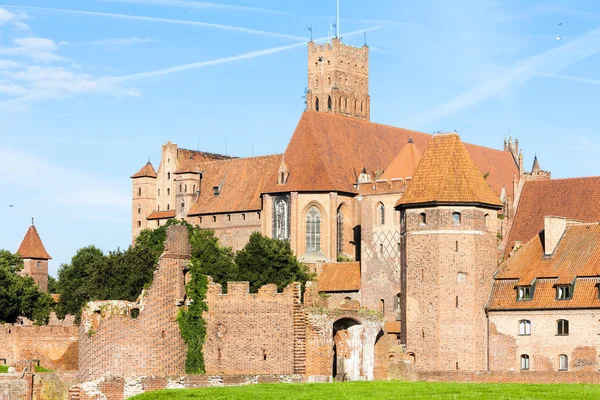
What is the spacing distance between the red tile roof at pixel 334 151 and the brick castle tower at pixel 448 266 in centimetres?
3268

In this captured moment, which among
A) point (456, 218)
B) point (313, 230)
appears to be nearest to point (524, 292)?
point (456, 218)

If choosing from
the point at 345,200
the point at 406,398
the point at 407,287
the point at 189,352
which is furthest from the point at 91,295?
the point at 406,398

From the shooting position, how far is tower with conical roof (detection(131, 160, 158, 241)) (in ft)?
409

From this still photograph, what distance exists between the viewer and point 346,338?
180 feet

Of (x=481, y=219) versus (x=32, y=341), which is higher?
(x=481, y=219)

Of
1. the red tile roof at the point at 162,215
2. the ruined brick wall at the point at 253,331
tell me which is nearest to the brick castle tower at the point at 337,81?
the red tile roof at the point at 162,215

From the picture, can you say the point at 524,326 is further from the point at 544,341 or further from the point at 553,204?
the point at 553,204

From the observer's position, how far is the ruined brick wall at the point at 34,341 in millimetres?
72188

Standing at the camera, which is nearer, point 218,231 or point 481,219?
point 481,219

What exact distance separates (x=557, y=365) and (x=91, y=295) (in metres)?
34.9

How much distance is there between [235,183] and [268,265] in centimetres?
2927

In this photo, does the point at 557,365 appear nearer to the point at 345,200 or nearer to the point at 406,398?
the point at 406,398

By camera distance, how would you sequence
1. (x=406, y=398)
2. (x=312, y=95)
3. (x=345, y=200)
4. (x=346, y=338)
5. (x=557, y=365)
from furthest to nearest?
(x=312, y=95) < (x=345, y=200) < (x=557, y=365) < (x=346, y=338) < (x=406, y=398)

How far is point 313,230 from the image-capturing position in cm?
9625
